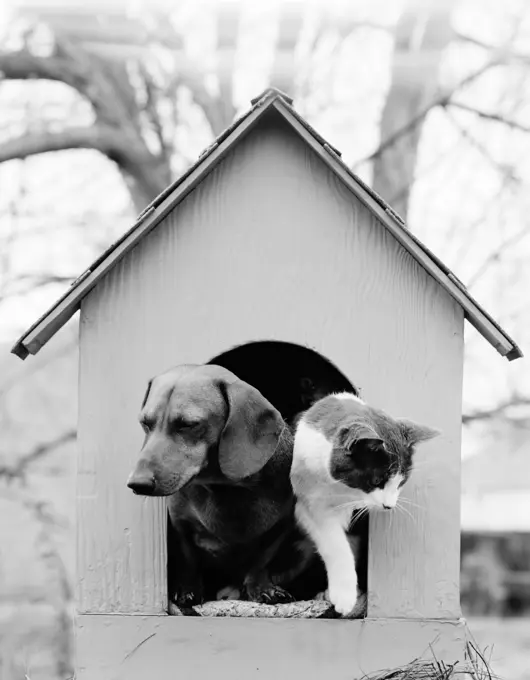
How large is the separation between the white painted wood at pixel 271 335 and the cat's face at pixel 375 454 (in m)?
0.11

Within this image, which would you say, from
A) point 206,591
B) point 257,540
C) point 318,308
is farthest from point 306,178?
point 206,591

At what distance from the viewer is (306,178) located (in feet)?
6.02

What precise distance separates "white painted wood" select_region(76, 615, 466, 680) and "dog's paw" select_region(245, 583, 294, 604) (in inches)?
1.6

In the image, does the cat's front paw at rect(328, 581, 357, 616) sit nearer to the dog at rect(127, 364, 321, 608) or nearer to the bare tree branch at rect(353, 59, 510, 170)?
the dog at rect(127, 364, 321, 608)

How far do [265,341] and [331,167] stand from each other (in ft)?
1.24

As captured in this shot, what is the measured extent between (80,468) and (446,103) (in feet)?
9.47

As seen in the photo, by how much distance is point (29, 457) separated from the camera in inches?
172

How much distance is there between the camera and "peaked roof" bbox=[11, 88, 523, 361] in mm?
1740

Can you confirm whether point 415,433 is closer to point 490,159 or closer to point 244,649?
point 244,649

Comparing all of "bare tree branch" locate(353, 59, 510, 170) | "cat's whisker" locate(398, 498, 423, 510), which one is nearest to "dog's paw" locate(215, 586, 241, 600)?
"cat's whisker" locate(398, 498, 423, 510)

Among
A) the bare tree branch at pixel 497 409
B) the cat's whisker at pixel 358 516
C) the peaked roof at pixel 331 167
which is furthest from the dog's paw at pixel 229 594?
the bare tree branch at pixel 497 409

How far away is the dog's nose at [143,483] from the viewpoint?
1447mm

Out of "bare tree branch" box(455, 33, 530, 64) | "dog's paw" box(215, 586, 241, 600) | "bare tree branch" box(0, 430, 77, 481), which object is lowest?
"dog's paw" box(215, 586, 241, 600)

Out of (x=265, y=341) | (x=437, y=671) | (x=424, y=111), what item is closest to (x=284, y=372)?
(x=265, y=341)
